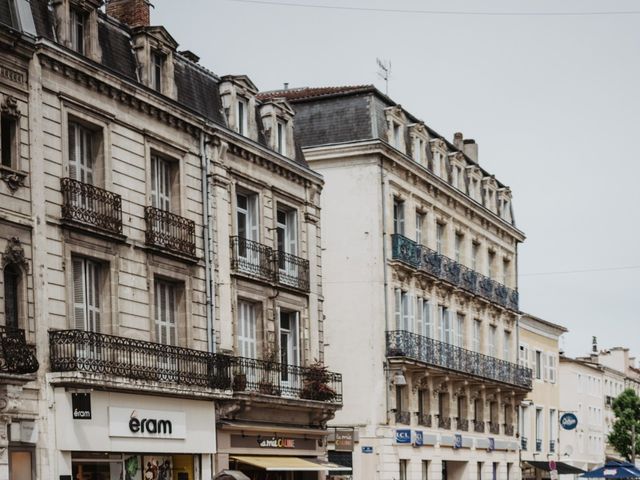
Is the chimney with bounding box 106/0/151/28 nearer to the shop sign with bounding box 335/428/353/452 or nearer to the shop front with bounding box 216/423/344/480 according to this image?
the shop front with bounding box 216/423/344/480

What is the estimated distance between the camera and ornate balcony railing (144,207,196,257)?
27.8m

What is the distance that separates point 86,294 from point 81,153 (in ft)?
9.03

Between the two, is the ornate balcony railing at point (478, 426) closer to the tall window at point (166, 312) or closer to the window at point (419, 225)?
the window at point (419, 225)

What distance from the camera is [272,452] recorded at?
3253 cm

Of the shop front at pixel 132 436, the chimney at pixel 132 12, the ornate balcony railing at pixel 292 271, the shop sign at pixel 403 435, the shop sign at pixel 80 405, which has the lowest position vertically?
the shop sign at pixel 403 435

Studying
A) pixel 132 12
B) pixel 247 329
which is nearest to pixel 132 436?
pixel 247 329

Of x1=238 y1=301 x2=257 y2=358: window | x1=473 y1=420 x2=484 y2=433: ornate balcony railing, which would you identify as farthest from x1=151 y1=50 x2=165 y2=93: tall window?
x1=473 y1=420 x2=484 y2=433: ornate balcony railing

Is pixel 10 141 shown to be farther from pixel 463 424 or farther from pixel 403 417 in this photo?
pixel 463 424

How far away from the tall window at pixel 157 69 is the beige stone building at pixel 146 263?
1.6 inches

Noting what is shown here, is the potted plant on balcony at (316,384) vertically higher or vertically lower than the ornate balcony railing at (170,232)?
lower

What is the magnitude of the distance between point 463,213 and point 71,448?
89.9 feet

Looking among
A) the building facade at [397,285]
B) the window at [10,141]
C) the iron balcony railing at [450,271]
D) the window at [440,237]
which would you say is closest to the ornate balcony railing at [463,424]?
the building facade at [397,285]

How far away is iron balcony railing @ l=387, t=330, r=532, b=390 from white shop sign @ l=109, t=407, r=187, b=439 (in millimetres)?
14111

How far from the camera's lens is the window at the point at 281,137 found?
34469mm
